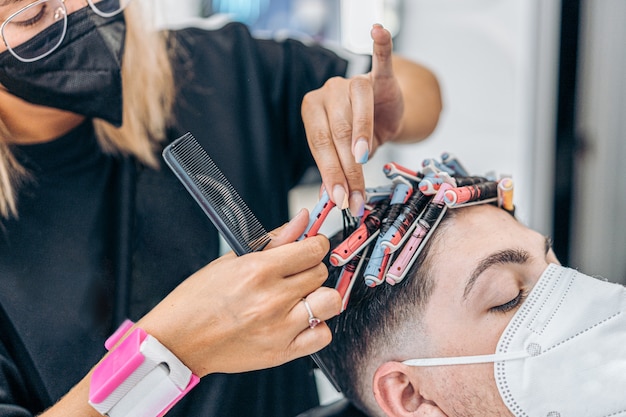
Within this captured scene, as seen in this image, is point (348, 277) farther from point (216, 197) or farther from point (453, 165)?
point (453, 165)

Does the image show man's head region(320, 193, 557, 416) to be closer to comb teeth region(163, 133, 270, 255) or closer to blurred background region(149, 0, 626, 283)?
comb teeth region(163, 133, 270, 255)

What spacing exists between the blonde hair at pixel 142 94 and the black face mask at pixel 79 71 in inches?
1.1

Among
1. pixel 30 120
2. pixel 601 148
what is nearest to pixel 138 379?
pixel 30 120

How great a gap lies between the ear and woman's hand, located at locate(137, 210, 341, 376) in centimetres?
23

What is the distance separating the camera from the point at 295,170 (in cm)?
117

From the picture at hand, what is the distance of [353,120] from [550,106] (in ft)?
3.59

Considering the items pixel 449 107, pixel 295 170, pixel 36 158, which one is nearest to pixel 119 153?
pixel 36 158

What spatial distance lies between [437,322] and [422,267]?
0.29 ft

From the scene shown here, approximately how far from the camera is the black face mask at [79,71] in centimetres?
88

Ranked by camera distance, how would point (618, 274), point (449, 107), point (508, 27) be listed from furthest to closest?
1. point (449, 107)
2. point (508, 27)
3. point (618, 274)

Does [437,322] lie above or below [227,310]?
below

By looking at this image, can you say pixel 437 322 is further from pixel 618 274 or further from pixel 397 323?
pixel 618 274

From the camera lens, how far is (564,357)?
2.86 feet

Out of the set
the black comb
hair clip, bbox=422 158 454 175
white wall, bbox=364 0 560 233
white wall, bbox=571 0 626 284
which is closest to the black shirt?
the black comb
